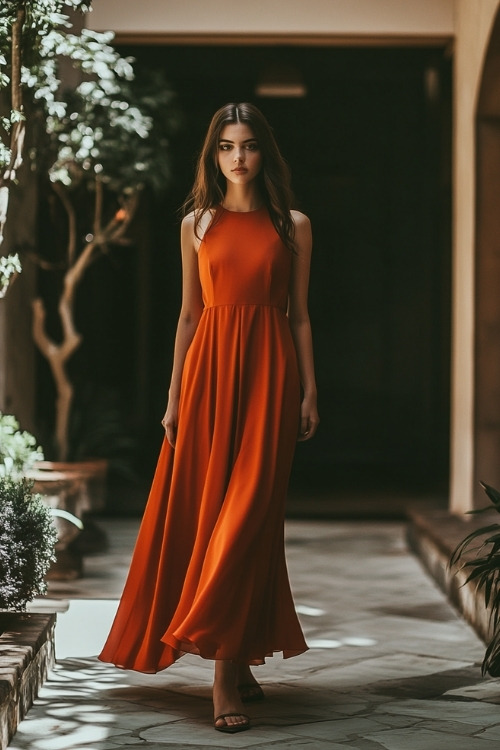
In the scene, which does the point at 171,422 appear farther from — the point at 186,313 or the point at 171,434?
the point at 186,313

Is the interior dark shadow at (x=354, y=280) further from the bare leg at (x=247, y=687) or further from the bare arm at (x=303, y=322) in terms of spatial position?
the bare arm at (x=303, y=322)

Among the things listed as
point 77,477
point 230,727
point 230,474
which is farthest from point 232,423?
point 77,477

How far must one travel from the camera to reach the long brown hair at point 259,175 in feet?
12.6

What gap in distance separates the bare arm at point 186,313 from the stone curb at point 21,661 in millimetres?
762

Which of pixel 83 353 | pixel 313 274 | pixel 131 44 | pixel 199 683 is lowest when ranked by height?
pixel 199 683

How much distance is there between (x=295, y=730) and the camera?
12.0 ft

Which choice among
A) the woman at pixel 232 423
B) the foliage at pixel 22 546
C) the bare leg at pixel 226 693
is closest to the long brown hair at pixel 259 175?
the woman at pixel 232 423

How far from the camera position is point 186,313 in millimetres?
4004

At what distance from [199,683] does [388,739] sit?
946 mm

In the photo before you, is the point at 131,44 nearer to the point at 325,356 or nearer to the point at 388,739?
the point at 325,356

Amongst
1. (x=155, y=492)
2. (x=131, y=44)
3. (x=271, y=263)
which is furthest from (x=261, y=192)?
(x=131, y=44)

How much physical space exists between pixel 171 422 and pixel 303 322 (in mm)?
523

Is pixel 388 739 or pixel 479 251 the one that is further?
pixel 479 251

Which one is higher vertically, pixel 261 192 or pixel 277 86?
A: pixel 277 86
